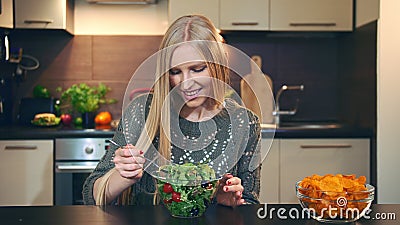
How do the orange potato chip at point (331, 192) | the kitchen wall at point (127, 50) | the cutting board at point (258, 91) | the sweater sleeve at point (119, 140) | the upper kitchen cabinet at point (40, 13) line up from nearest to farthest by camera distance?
the orange potato chip at point (331, 192) → the sweater sleeve at point (119, 140) → the upper kitchen cabinet at point (40, 13) → the cutting board at point (258, 91) → the kitchen wall at point (127, 50)

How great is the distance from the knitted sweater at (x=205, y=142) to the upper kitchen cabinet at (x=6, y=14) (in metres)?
1.56

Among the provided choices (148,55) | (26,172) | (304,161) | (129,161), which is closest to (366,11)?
(304,161)

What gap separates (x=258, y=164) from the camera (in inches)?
65.8

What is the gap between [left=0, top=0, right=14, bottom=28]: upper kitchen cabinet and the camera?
9.77 ft

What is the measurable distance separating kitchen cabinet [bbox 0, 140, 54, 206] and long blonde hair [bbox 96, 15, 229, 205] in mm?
1460

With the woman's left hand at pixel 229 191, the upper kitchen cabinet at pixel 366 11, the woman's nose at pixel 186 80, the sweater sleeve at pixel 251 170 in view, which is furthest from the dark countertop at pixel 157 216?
the upper kitchen cabinet at pixel 366 11

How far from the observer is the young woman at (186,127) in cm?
145

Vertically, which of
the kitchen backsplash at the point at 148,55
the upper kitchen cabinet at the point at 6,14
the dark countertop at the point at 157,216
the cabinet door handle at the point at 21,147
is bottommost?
A: the dark countertop at the point at 157,216

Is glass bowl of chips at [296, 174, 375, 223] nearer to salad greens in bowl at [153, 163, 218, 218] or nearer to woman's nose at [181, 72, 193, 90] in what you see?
salad greens in bowl at [153, 163, 218, 218]

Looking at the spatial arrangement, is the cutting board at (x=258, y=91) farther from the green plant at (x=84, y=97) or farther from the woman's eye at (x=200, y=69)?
the woman's eye at (x=200, y=69)

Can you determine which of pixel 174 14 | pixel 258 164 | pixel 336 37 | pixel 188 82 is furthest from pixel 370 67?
pixel 188 82

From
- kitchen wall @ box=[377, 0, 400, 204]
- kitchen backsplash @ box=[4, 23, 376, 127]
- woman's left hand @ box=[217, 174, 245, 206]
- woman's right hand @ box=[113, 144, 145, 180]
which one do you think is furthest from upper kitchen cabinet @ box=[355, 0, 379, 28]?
woman's right hand @ box=[113, 144, 145, 180]

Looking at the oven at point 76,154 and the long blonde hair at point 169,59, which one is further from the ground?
the long blonde hair at point 169,59

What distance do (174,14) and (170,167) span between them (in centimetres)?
200
